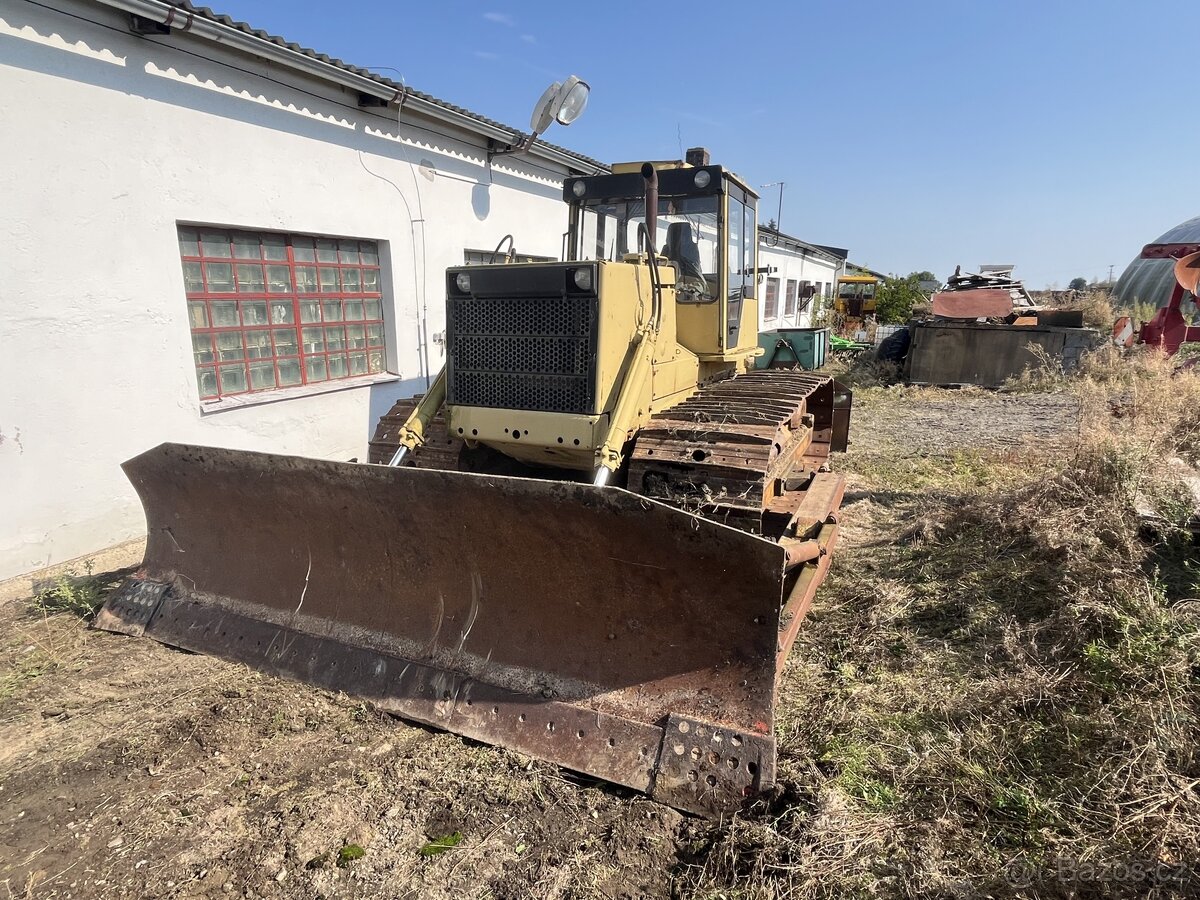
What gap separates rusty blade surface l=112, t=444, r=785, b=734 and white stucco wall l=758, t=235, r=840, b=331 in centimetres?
1804

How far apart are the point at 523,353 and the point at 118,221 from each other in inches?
154

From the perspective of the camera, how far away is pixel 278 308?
690 centimetres

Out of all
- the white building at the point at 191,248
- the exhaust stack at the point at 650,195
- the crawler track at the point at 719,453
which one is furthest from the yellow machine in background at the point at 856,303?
the exhaust stack at the point at 650,195

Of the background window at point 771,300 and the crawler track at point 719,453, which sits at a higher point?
the background window at point 771,300

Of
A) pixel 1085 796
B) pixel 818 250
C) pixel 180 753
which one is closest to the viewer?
pixel 1085 796

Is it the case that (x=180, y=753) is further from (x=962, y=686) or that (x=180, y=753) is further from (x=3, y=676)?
(x=962, y=686)

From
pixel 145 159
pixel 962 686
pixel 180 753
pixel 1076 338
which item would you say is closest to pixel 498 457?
pixel 180 753

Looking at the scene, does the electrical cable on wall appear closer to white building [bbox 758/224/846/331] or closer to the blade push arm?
the blade push arm

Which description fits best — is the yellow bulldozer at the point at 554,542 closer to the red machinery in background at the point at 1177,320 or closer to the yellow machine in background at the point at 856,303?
the red machinery in background at the point at 1177,320

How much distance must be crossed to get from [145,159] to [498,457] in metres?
4.09

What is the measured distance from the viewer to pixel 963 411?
1109cm

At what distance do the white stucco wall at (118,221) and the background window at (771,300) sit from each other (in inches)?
657

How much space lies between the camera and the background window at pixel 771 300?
2209cm

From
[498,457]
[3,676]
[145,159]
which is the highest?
[145,159]
